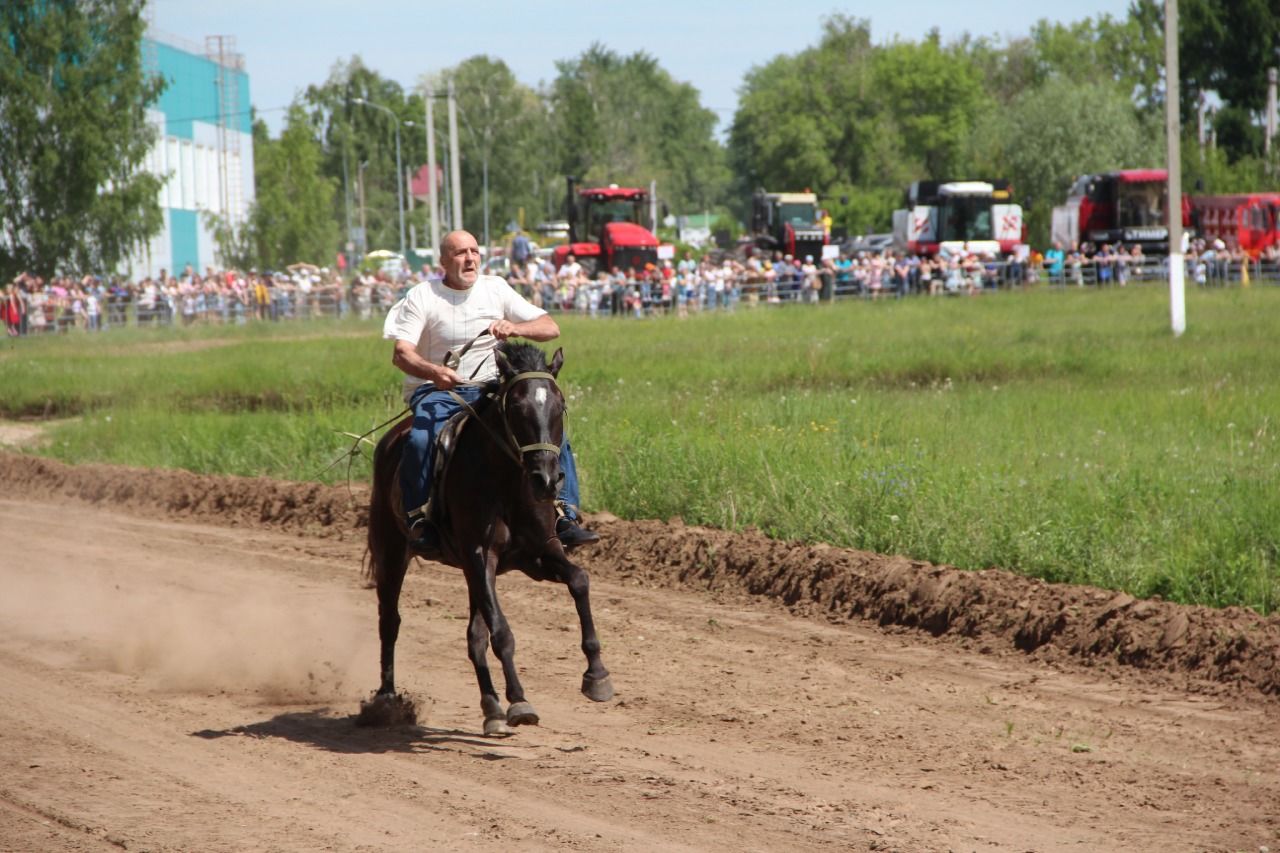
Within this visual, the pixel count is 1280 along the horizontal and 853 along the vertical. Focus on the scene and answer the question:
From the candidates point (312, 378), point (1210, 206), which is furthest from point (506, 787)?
point (1210, 206)

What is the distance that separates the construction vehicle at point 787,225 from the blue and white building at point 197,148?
2123 cm

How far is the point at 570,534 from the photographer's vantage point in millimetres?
8805

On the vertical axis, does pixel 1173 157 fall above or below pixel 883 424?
above

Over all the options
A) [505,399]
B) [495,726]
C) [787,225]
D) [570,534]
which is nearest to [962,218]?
[787,225]

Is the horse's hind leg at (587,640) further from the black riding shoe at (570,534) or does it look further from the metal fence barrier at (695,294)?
the metal fence barrier at (695,294)

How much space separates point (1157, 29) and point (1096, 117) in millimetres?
12235

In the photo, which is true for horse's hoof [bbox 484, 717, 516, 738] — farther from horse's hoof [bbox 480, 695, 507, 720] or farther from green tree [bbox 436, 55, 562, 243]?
green tree [bbox 436, 55, 562, 243]

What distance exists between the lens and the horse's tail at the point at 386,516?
9562mm

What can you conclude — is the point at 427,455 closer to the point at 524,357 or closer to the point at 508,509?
the point at 508,509

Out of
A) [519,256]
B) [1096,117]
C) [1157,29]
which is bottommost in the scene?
[519,256]

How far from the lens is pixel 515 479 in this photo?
851 cm

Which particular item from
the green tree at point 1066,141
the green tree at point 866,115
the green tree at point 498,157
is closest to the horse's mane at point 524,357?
the green tree at point 1066,141

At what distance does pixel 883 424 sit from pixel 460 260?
8.22 m

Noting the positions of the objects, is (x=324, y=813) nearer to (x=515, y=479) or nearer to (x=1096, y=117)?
(x=515, y=479)
